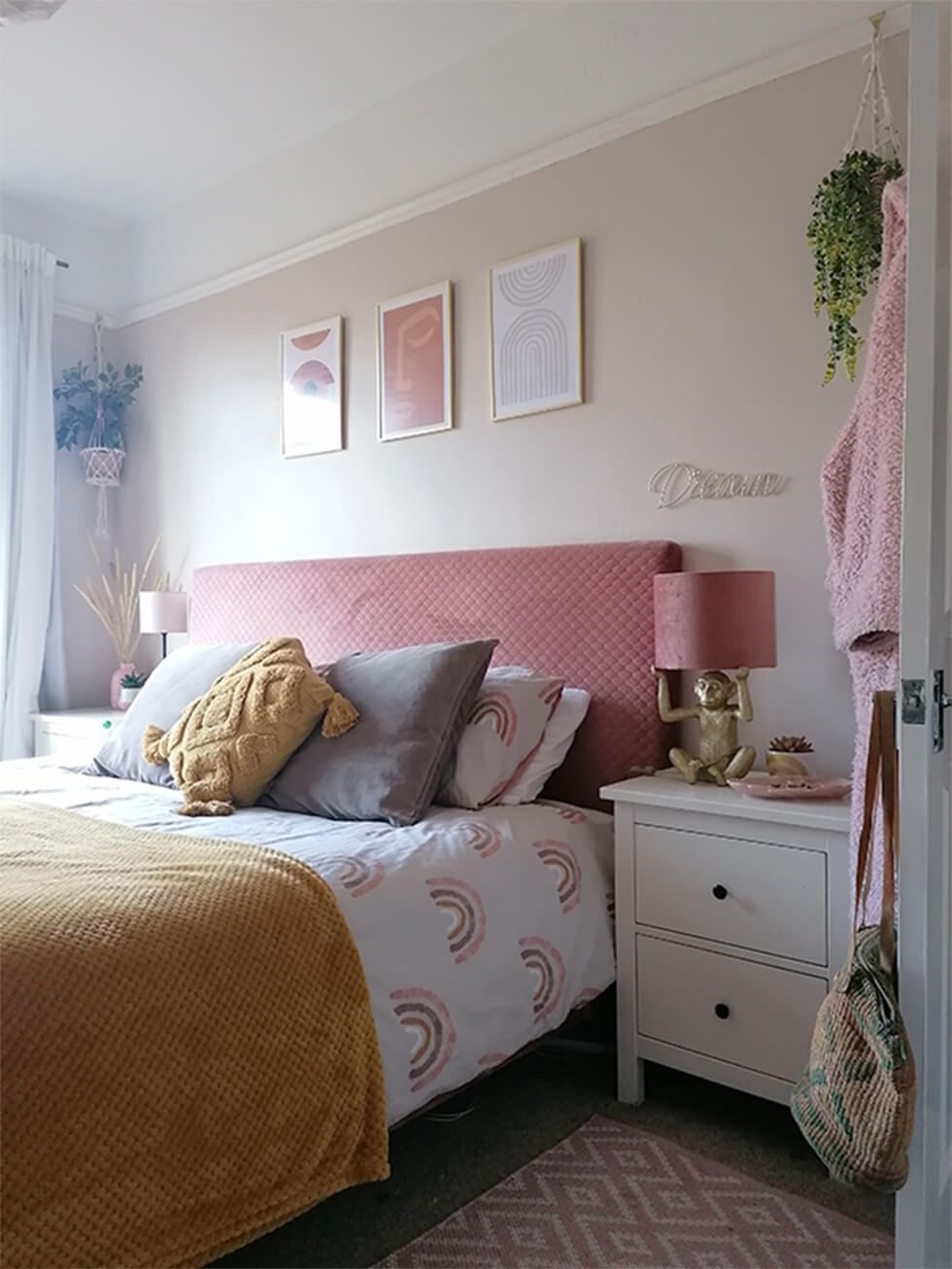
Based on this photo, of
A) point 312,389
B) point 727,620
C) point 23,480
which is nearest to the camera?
point 727,620

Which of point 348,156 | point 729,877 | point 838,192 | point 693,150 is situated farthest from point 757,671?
point 348,156

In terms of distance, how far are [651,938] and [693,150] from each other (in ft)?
6.19

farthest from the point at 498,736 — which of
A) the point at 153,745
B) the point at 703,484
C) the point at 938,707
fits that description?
the point at 938,707

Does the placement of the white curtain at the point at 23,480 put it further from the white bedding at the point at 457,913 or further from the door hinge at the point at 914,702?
the door hinge at the point at 914,702

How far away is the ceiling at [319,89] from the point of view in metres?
2.57

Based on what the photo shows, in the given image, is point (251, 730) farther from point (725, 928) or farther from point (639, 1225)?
point (639, 1225)

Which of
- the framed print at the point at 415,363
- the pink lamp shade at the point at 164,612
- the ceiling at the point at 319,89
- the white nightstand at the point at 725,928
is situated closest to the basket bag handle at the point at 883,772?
the white nightstand at the point at 725,928

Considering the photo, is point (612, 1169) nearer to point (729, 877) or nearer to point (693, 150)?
point (729, 877)

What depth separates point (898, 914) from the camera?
4.37 feet

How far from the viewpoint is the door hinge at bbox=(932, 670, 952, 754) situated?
1.32 m

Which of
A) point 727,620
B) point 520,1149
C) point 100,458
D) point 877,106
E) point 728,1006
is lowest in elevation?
point 520,1149

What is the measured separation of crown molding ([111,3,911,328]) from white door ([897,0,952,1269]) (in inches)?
32.1

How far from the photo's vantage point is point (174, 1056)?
4.43ft

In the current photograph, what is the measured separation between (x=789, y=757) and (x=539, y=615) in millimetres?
785
